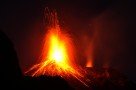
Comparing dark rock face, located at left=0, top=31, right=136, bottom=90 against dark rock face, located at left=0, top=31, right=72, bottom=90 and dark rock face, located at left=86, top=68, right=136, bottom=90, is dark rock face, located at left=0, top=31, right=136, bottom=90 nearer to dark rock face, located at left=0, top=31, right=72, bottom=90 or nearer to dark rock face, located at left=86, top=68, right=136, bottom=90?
dark rock face, located at left=0, top=31, right=72, bottom=90

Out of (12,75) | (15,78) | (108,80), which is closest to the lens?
(12,75)

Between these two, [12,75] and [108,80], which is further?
[108,80]

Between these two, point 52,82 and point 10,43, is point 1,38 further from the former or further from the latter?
point 52,82

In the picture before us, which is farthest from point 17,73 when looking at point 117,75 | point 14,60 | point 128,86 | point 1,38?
point 117,75

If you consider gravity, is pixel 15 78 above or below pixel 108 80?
below

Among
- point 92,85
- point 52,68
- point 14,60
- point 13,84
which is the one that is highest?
point 52,68

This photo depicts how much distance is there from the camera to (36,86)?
38.9 metres

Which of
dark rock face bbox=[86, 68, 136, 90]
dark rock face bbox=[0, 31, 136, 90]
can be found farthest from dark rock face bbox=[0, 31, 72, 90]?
dark rock face bbox=[86, 68, 136, 90]

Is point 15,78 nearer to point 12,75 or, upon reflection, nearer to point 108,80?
point 12,75

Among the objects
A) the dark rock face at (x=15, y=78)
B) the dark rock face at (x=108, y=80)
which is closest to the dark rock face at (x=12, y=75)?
the dark rock face at (x=15, y=78)

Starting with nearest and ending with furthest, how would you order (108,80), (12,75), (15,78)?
1. (12,75)
2. (15,78)
3. (108,80)

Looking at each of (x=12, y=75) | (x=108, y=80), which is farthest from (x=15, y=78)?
(x=108, y=80)

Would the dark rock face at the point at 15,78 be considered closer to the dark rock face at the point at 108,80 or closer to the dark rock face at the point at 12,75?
the dark rock face at the point at 12,75

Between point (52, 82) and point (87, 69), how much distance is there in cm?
6436
